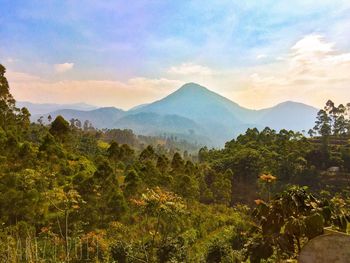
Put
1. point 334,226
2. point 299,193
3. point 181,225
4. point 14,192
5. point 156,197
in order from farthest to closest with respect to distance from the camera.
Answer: point 181,225 → point 14,192 → point 156,197 → point 299,193 → point 334,226

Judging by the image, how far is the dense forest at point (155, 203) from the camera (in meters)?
2.76

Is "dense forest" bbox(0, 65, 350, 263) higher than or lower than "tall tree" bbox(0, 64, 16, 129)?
lower

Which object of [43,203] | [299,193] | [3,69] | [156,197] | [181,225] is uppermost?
[3,69]

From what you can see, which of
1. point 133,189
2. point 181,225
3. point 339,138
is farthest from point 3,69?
point 339,138

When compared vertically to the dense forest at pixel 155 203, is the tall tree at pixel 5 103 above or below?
above

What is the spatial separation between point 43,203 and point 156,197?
995cm

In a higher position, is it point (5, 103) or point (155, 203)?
point (5, 103)

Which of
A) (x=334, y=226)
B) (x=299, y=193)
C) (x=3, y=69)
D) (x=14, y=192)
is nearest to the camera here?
(x=334, y=226)

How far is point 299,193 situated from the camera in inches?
108

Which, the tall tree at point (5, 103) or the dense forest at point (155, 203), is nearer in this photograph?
the dense forest at point (155, 203)

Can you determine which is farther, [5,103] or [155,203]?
[5,103]

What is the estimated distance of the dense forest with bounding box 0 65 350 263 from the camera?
9.05 feet

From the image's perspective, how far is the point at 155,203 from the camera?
778 cm

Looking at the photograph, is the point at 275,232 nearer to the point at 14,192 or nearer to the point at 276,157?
the point at 14,192
